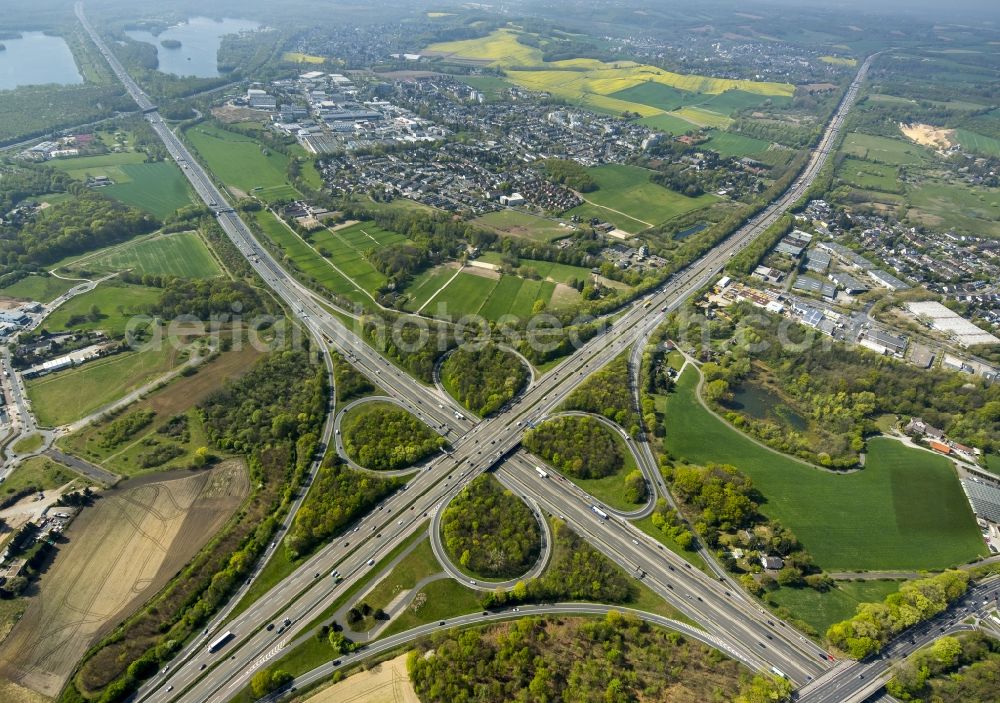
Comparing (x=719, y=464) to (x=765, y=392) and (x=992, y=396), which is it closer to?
(x=765, y=392)

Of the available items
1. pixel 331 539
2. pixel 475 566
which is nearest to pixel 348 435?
pixel 331 539

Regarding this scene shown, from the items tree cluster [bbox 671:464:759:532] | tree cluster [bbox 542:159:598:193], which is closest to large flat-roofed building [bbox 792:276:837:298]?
tree cluster [bbox 671:464:759:532]

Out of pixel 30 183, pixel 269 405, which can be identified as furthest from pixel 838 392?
pixel 30 183

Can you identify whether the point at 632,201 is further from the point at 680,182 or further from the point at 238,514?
the point at 238,514

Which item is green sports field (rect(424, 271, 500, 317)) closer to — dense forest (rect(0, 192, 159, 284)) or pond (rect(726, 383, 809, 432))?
pond (rect(726, 383, 809, 432))

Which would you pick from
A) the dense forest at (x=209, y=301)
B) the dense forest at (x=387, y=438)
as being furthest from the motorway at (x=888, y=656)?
the dense forest at (x=209, y=301)

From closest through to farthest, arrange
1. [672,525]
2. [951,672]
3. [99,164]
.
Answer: [951,672] < [672,525] < [99,164]
